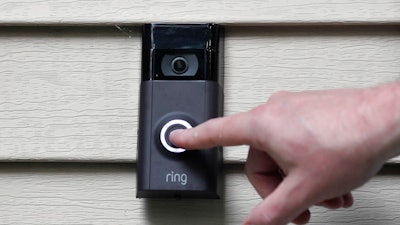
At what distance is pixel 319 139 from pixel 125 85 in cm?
26

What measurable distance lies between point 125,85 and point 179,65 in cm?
7

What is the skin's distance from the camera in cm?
58

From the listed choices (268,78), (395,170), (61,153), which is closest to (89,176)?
(61,153)

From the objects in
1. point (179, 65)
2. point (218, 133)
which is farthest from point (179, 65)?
point (218, 133)

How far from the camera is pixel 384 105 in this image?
1.91 ft

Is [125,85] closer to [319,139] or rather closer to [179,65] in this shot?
[179,65]

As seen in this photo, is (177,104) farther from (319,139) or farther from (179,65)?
(319,139)

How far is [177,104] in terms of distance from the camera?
73 cm

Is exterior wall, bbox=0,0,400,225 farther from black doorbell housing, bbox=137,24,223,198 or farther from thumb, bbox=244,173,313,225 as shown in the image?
thumb, bbox=244,173,313,225

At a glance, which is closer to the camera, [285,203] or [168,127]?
[285,203]

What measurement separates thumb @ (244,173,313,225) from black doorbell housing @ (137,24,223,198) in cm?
11

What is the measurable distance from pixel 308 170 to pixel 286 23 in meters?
0.22

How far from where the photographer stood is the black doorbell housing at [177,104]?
71cm

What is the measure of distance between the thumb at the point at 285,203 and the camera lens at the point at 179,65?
0.60 ft
